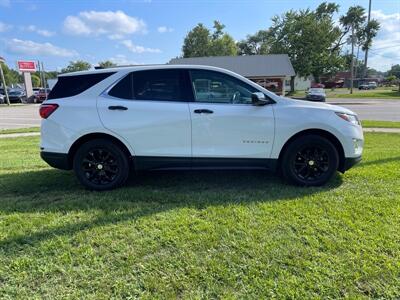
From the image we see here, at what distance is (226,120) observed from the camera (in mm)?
4383

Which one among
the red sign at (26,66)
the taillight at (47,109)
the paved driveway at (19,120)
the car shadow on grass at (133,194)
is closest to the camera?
the car shadow on grass at (133,194)

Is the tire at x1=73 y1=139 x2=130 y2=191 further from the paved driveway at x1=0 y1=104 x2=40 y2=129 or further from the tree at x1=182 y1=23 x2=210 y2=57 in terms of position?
the tree at x1=182 y1=23 x2=210 y2=57

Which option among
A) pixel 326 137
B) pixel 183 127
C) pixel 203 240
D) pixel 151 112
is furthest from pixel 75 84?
pixel 326 137

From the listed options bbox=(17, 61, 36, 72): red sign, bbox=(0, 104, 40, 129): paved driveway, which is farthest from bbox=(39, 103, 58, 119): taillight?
bbox=(17, 61, 36, 72): red sign

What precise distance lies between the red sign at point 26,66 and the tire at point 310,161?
152 feet

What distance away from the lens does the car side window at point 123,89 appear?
176 inches

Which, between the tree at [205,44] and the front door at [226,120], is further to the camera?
the tree at [205,44]

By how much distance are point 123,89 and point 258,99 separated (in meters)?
1.91

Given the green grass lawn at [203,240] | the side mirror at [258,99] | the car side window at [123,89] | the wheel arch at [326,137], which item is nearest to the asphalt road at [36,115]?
the car side window at [123,89]

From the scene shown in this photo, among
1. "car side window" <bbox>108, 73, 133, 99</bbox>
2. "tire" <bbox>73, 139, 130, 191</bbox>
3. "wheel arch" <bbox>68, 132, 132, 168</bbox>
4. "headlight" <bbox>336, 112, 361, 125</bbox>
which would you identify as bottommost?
"tire" <bbox>73, 139, 130, 191</bbox>

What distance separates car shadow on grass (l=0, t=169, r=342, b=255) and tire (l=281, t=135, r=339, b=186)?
15 centimetres

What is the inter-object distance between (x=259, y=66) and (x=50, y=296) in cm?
3968

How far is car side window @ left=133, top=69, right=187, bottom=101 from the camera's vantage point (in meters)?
4.47

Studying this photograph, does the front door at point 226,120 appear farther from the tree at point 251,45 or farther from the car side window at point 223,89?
the tree at point 251,45
